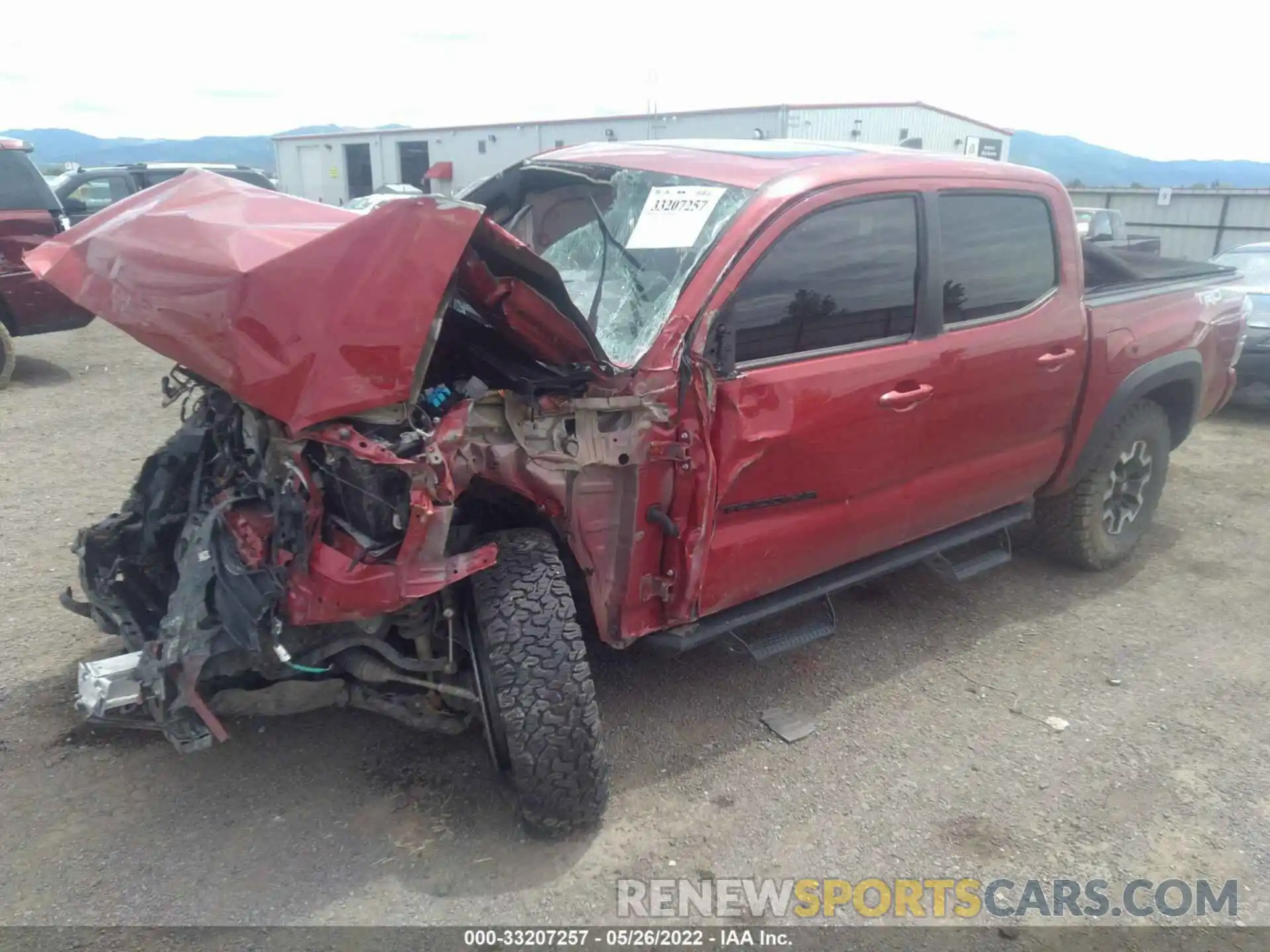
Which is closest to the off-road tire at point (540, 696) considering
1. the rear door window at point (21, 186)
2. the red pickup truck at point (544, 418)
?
the red pickup truck at point (544, 418)

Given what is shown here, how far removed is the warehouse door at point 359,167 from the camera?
24078 millimetres

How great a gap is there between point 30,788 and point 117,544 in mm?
857

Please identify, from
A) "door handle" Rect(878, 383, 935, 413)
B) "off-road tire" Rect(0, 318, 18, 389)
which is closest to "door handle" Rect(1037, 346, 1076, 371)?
"door handle" Rect(878, 383, 935, 413)

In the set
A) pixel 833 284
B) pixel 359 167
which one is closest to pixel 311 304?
pixel 833 284

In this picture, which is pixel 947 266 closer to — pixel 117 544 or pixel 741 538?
pixel 741 538

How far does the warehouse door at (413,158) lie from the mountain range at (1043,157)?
14380 mm

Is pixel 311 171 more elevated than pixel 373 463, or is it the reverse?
pixel 373 463

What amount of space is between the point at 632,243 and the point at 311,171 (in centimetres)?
2444

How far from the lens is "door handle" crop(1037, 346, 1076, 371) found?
→ 404 cm

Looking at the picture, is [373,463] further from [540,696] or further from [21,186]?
[21,186]

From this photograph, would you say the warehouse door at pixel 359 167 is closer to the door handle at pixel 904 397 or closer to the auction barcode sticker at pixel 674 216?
the auction barcode sticker at pixel 674 216

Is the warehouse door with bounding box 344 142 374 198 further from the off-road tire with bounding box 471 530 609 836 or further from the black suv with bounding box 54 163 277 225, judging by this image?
the off-road tire with bounding box 471 530 609 836

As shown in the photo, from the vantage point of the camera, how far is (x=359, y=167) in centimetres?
2428

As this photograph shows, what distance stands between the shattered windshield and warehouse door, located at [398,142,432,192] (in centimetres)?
2046
